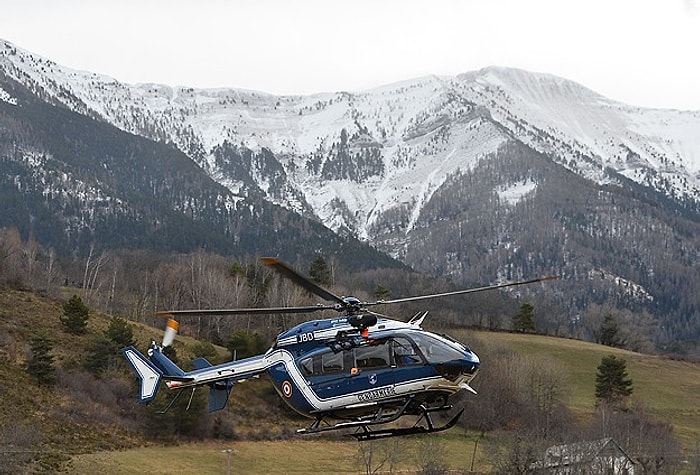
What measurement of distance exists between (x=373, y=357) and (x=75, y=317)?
59411 mm

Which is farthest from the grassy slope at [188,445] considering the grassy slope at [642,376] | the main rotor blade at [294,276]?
the main rotor blade at [294,276]

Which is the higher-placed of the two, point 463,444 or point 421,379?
point 421,379

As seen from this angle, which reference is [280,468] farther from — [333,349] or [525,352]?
[525,352]

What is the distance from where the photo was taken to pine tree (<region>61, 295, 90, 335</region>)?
75875 mm

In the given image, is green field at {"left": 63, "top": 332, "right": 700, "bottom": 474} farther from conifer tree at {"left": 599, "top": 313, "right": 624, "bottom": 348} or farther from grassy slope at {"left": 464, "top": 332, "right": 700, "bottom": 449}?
conifer tree at {"left": 599, "top": 313, "right": 624, "bottom": 348}

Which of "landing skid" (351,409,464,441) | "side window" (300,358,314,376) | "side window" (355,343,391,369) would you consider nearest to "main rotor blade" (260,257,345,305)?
"side window" (355,343,391,369)

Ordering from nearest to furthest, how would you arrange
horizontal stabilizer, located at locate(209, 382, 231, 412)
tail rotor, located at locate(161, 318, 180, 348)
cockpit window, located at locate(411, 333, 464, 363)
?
cockpit window, located at locate(411, 333, 464, 363)
tail rotor, located at locate(161, 318, 180, 348)
horizontal stabilizer, located at locate(209, 382, 231, 412)

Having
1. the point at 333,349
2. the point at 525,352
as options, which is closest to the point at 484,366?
the point at 525,352

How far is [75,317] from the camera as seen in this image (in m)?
76.0

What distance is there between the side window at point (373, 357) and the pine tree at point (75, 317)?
2324 inches

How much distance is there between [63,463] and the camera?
5241cm

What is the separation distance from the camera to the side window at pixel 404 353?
→ 22.2 m

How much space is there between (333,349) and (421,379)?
2.66m

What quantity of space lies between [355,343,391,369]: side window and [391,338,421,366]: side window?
0.75 ft
